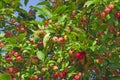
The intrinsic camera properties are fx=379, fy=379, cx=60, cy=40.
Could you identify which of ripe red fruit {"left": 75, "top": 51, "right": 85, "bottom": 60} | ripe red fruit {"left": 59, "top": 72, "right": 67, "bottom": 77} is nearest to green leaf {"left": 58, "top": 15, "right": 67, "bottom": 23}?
ripe red fruit {"left": 75, "top": 51, "right": 85, "bottom": 60}

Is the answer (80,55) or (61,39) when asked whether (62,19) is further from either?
(80,55)

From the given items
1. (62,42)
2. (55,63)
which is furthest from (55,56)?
(62,42)

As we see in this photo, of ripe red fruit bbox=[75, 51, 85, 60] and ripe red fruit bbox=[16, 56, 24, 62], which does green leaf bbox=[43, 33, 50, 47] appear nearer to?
ripe red fruit bbox=[75, 51, 85, 60]

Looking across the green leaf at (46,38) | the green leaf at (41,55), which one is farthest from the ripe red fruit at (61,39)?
the green leaf at (41,55)

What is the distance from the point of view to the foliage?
4.84 meters

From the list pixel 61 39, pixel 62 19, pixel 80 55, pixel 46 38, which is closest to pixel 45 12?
pixel 62 19

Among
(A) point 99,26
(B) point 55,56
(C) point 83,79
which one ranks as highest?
(A) point 99,26

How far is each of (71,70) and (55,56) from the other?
1.04ft

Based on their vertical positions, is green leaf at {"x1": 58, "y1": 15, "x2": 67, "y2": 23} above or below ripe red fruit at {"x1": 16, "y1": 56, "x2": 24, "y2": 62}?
above

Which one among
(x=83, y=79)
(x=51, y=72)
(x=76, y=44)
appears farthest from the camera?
(x=51, y=72)

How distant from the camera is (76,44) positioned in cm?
475

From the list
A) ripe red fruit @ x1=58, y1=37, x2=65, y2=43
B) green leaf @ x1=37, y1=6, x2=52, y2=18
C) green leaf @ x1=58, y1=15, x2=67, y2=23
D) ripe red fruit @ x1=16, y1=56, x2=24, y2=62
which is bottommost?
ripe red fruit @ x1=16, y1=56, x2=24, y2=62

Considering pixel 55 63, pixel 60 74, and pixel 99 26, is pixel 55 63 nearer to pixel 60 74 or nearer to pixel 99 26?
pixel 60 74

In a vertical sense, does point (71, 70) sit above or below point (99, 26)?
below
